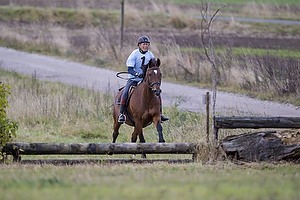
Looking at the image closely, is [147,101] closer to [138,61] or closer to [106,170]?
[138,61]

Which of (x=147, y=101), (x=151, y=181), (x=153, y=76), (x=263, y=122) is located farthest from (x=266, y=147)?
(x=147, y=101)

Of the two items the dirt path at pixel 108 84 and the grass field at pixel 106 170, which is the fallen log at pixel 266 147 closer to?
the grass field at pixel 106 170

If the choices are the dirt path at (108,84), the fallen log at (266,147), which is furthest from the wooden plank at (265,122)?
the dirt path at (108,84)

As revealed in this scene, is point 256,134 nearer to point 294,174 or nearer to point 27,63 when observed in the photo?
point 294,174

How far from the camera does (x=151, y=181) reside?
7.25 metres

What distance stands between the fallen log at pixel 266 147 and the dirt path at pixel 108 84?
3.59 metres

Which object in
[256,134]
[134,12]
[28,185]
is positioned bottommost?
[28,185]

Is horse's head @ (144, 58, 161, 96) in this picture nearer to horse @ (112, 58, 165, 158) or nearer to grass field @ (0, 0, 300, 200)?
horse @ (112, 58, 165, 158)

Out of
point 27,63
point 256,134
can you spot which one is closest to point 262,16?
point 27,63

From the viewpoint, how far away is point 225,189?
6.39 metres

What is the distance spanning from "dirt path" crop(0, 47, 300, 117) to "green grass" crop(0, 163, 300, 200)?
4.82m

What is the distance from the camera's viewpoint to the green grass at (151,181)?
6.14 m

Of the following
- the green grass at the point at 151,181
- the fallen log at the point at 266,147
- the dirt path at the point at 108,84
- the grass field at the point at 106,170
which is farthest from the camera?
the dirt path at the point at 108,84

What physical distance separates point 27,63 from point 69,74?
410 centimetres
